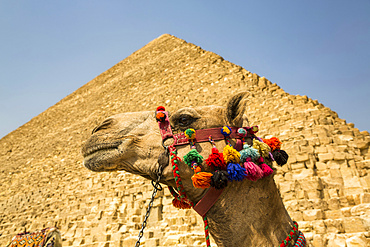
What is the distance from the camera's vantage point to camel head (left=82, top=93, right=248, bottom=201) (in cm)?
143

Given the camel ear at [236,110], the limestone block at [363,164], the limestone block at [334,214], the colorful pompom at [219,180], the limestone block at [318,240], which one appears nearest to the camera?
the colorful pompom at [219,180]

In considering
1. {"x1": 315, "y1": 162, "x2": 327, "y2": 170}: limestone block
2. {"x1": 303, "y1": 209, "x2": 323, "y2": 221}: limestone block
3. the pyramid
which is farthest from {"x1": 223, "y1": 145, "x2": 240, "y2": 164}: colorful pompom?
{"x1": 315, "y1": 162, "x2": 327, "y2": 170}: limestone block

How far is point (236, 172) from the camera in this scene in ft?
4.34

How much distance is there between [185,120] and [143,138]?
25 cm

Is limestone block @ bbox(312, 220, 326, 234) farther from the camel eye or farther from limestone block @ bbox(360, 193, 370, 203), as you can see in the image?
the camel eye

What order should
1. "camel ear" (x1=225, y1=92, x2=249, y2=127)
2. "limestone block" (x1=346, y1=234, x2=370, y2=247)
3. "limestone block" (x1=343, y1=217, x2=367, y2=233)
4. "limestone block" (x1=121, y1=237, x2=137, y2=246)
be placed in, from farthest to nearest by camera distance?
"limestone block" (x1=121, y1=237, x2=137, y2=246) < "limestone block" (x1=343, y1=217, x2=367, y2=233) < "limestone block" (x1=346, y1=234, x2=370, y2=247) < "camel ear" (x1=225, y1=92, x2=249, y2=127)

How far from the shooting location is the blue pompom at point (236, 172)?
4.33 feet

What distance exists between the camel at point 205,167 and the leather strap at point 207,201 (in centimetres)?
3

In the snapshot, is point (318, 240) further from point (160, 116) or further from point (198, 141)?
point (160, 116)

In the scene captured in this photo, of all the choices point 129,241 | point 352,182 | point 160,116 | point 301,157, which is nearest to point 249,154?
point 160,116

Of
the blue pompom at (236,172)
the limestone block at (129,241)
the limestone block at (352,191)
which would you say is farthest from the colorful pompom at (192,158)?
the limestone block at (129,241)

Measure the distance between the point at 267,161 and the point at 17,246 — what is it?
6646 millimetres

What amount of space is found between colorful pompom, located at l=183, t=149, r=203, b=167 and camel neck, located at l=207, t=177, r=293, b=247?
213mm

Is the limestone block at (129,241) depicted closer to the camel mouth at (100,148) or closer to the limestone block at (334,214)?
the limestone block at (334,214)
